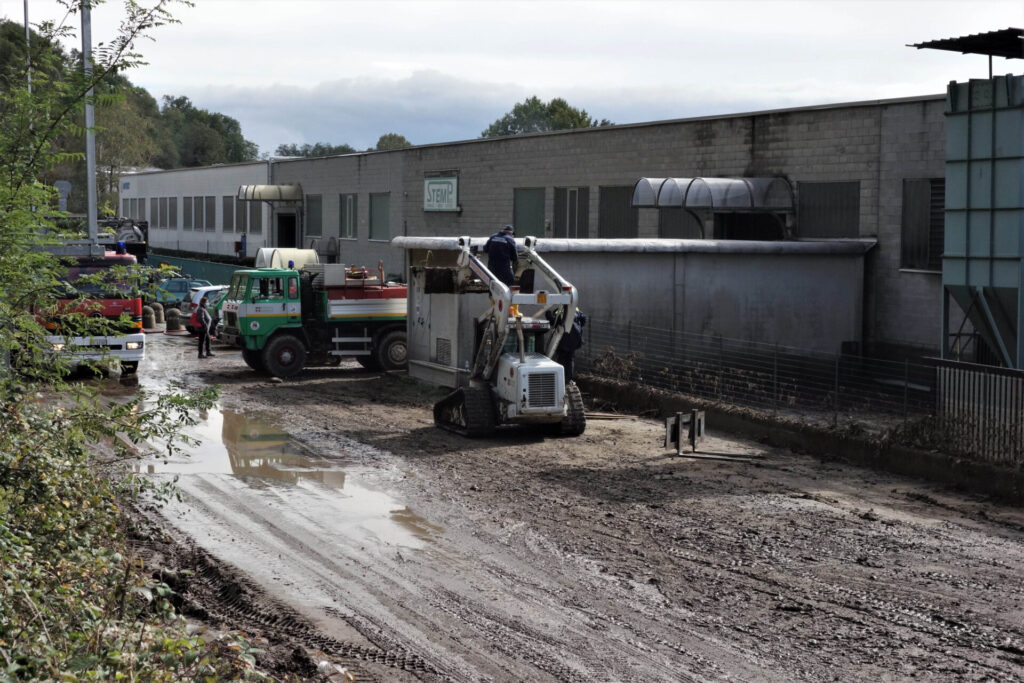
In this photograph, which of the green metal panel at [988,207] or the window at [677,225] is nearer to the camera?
the green metal panel at [988,207]

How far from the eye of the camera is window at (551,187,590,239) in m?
35.5

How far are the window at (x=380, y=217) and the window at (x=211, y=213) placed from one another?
20.8 m

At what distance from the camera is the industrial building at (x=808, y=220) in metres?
17.9

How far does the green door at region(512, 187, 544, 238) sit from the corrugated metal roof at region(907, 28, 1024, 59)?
19829mm

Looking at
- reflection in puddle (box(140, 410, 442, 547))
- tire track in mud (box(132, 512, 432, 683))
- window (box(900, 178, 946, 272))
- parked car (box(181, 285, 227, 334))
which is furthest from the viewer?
parked car (box(181, 285, 227, 334))

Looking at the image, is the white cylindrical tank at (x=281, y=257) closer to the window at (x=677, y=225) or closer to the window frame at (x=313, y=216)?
the window at (x=677, y=225)

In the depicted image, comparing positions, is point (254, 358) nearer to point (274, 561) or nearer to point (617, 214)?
point (617, 214)

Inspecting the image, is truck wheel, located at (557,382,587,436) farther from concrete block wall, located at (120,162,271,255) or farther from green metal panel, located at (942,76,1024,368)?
concrete block wall, located at (120,162,271,255)

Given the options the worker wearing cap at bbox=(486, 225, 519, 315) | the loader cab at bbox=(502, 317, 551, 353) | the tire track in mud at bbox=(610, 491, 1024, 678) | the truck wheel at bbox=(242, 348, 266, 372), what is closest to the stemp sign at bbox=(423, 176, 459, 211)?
the truck wheel at bbox=(242, 348, 266, 372)

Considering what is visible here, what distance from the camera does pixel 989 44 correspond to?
17781 mm

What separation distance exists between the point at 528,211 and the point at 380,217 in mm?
11373

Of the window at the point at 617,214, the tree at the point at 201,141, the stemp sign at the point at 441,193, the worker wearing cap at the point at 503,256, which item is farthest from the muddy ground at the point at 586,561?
the tree at the point at 201,141

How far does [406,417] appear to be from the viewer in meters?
21.5

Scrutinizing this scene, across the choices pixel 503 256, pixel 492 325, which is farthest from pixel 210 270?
pixel 492 325
